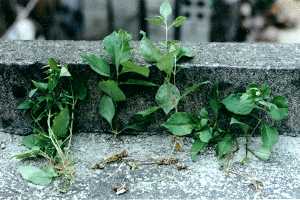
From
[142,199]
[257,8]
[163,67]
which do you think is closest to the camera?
[142,199]

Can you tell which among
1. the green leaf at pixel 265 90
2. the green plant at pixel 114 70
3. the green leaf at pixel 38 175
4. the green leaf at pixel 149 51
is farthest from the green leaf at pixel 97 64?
the green leaf at pixel 265 90

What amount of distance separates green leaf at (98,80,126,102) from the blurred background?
1.39 m

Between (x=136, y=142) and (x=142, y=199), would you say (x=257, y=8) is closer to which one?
(x=136, y=142)

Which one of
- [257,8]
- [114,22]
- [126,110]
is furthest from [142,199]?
[114,22]

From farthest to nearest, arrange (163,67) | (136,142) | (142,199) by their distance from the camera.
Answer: (136,142), (163,67), (142,199)

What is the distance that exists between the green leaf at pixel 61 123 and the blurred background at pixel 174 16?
1450mm

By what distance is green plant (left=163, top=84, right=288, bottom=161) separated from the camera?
5.28 feet

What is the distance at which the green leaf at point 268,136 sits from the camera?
1633 mm

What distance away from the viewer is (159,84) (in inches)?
67.6

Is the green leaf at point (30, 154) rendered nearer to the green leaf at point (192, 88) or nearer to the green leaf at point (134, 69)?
the green leaf at point (134, 69)

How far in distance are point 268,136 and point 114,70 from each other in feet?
1.74

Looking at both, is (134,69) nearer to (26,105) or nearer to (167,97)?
(167,97)

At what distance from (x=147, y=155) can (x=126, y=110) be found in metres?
0.17

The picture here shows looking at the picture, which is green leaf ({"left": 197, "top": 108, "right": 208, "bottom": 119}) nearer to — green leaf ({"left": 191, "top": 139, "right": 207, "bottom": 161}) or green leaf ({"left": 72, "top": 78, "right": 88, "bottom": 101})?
green leaf ({"left": 191, "top": 139, "right": 207, "bottom": 161})
